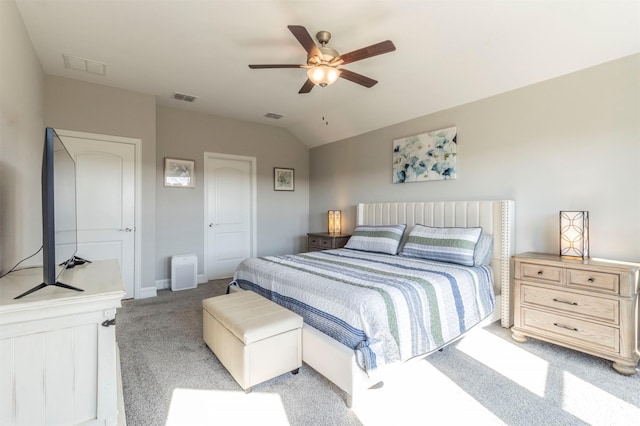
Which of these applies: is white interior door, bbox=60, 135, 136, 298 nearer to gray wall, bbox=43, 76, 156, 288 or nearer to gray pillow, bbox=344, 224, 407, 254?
gray wall, bbox=43, 76, 156, 288

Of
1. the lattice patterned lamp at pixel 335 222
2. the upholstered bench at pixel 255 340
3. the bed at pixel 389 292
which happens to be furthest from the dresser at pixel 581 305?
the lattice patterned lamp at pixel 335 222

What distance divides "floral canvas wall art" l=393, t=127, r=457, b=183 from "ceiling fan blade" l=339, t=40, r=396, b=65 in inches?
71.2

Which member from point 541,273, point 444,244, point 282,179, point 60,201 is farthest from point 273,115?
point 541,273

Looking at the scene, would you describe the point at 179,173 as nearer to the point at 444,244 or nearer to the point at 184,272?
the point at 184,272

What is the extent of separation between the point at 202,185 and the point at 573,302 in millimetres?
4762

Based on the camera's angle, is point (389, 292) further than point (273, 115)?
No

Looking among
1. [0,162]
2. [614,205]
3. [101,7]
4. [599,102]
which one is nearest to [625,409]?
[614,205]

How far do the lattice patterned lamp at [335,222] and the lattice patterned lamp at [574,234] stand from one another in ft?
10.2

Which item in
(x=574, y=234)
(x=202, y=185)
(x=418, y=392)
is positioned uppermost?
(x=202, y=185)

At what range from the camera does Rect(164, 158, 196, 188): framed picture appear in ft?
14.8

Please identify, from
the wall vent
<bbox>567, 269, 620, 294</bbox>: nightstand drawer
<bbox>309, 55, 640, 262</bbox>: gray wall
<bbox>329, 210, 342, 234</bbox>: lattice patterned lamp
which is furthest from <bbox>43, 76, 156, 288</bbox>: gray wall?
<bbox>567, 269, 620, 294</bbox>: nightstand drawer

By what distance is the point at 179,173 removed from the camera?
461 centimetres

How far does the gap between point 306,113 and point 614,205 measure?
154 inches

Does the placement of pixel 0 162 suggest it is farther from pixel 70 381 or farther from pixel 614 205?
pixel 614 205
